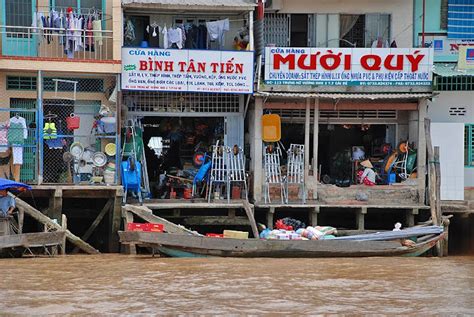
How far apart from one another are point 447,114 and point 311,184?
171 inches

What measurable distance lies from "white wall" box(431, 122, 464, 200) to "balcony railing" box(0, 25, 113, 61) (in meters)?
8.46

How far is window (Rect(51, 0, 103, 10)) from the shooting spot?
23.9 meters

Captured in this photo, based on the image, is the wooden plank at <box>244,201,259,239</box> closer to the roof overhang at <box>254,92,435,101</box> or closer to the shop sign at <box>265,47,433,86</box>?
the roof overhang at <box>254,92,435,101</box>

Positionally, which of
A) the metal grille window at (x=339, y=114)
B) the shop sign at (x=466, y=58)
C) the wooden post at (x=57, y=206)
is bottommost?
the wooden post at (x=57, y=206)

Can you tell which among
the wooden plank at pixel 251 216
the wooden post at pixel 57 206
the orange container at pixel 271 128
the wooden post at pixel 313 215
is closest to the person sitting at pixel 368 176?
the wooden post at pixel 313 215

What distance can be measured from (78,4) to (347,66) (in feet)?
21.7

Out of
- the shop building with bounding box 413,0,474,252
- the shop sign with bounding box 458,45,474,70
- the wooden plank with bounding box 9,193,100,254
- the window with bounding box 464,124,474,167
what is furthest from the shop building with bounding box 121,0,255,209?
the window with bounding box 464,124,474,167

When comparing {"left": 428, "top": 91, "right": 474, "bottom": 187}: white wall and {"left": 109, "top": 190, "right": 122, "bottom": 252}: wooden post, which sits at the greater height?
{"left": 428, "top": 91, "right": 474, "bottom": 187}: white wall

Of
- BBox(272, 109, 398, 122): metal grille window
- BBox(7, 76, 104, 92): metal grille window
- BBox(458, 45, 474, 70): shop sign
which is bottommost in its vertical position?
BBox(272, 109, 398, 122): metal grille window

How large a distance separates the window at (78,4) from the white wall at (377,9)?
4672mm

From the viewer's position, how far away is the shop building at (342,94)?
952 inches

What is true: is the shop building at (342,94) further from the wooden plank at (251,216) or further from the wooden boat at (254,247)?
the wooden boat at (254,247)

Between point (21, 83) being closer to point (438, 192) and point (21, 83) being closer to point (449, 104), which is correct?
point (438, 192)

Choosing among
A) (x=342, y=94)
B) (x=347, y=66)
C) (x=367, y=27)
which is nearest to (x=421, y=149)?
(x=342, y=94)
